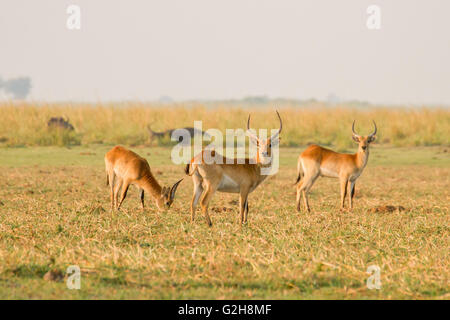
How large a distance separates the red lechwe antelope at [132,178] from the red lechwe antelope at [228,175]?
85 cm

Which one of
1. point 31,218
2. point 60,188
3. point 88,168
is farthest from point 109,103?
point 31,218

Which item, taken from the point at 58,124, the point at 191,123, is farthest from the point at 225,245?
the point at 191,123

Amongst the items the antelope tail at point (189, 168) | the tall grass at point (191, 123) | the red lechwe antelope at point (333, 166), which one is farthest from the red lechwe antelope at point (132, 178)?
the tall grass at point (191, 123)

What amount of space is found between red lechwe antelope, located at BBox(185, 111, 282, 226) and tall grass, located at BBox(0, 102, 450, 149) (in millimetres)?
12921

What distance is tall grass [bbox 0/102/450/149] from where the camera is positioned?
2156 centimetres

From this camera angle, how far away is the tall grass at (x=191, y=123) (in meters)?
21.6

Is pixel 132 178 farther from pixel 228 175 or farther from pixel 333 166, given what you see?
pixel 333 166

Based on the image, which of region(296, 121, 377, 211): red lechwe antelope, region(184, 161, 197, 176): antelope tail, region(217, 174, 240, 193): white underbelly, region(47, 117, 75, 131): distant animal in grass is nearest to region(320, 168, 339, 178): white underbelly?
region(296, 121, 377, 211): red lechwe antelope

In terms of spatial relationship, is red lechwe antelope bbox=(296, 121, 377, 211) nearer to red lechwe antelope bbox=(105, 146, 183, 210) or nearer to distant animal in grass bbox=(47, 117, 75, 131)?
red lechwe antelope bbox=(105, 146, 183, 210)

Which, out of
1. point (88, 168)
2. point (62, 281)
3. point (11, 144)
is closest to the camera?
point (62, 281)

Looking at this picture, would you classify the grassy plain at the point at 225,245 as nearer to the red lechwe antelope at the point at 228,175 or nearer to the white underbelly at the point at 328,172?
the red lechwe antelope at the point at 228,175
